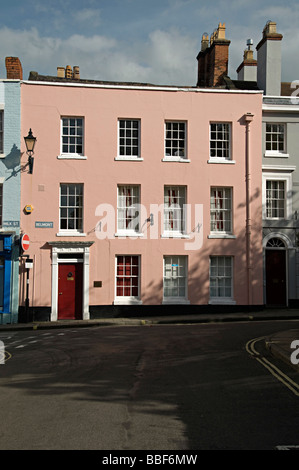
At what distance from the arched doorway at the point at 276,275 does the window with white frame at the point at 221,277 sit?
75.7 inches

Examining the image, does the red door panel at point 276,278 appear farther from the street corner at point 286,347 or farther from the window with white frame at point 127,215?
the street corner at point 286,347

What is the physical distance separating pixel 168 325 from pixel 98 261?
4.46 meters

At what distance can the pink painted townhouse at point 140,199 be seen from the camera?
2262 cm

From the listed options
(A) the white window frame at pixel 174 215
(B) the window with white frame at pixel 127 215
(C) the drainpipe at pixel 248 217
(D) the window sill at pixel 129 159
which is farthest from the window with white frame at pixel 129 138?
(C) the drainpipe at pixel 248 217

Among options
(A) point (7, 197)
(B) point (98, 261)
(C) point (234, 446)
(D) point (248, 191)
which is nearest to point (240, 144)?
(D) point (248, 191)

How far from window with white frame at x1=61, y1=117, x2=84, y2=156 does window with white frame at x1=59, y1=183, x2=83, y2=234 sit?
1543mm

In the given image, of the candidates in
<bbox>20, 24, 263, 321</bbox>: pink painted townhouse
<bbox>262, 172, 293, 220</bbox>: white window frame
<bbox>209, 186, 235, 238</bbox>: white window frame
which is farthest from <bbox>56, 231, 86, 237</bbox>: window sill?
<bbox>262, 172, 293, 220</bbox>: white window frame

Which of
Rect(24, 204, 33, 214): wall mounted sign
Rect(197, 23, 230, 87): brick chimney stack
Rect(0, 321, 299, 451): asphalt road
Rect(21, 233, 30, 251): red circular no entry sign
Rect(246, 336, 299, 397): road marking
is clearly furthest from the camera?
Rect(197, 23, 230, 87): brick chimney stack

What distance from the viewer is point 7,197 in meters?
22.5

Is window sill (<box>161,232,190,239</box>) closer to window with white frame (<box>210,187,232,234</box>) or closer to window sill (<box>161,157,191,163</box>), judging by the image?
window with white frame (<box>210,187,232,234</box>)

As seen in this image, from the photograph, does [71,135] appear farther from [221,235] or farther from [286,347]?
[286,347]

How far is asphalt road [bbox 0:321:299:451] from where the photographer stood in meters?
6.13

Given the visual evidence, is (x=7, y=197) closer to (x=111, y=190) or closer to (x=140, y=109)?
(x=111, y=190)

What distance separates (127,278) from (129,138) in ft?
20.3
